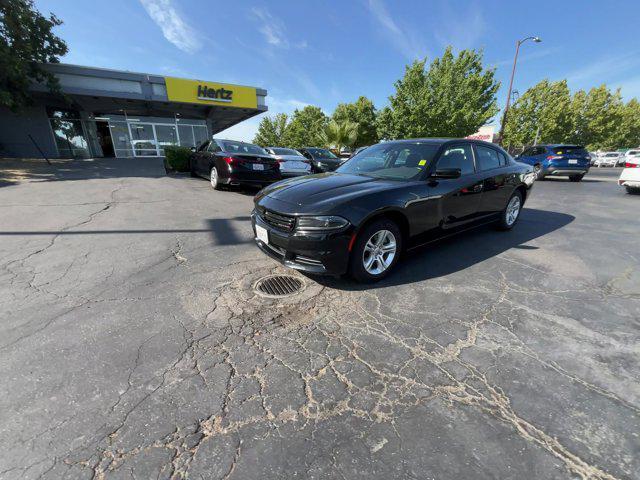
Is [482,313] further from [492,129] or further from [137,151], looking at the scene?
[492,129]

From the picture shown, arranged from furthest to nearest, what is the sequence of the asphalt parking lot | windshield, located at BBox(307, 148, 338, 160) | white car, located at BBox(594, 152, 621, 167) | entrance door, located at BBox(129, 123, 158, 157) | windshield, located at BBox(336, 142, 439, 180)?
white car, located at BBox(594, 152, 621, 167), entrance door, located at BBox(129, 123, 158, 157), windshield, located at BBox(307, 148, 338, 160), windshield, located at BBox(336, 142, 439, 180), the asphalt parking lot

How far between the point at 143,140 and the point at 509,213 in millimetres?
22755

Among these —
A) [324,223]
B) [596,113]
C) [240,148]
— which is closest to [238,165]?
[240,148]

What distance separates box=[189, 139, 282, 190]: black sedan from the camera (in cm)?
818

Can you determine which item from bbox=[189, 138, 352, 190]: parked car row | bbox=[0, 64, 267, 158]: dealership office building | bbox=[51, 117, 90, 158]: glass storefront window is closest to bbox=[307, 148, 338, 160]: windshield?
bbox=[189, 138, 352, 190]: parked car row

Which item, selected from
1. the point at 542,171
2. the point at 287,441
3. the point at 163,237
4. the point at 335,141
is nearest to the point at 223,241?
the point at 163,237

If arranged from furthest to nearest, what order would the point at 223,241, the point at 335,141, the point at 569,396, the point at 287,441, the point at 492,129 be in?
1. the point at 492,129
2. the point at 335,141
3. the point at 223,241
4. the point at 569,396
5. the point at 287,441

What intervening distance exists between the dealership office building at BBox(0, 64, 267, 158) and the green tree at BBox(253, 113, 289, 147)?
36.6 m

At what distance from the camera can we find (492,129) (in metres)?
51.4

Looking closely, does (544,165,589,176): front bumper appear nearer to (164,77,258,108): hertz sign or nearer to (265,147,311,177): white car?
(265,147,311,177): white car

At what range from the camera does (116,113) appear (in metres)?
19.5

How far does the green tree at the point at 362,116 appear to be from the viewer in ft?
125

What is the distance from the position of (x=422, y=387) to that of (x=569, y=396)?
950mm

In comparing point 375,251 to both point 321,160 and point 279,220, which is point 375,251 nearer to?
point 279,220
